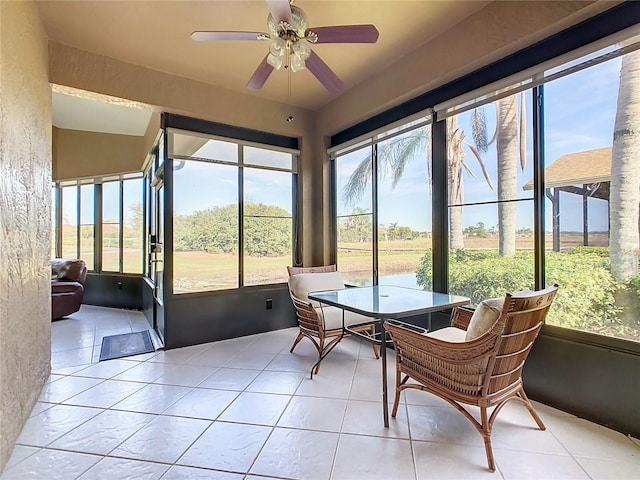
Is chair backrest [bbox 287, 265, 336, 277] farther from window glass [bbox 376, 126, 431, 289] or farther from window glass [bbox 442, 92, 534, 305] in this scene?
window glass [bbox 442, 92, 534, 305]

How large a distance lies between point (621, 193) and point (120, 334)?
532 cm

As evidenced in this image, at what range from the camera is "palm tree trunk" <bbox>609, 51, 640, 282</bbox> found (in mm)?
1978

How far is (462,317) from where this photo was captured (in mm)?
2629

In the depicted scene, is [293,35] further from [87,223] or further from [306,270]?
[87,223]

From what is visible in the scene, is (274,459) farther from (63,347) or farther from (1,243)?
(63,347)

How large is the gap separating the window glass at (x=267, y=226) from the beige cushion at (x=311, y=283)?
952 mm

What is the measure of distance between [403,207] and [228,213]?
7.27 feet

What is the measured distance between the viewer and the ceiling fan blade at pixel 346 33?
204 cm

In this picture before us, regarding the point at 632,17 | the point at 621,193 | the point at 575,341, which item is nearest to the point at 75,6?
the point at 632,17

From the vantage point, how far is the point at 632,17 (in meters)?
1.96

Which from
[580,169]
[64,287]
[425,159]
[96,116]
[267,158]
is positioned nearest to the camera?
[580,169]

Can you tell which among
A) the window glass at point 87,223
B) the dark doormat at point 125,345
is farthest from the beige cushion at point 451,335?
the window glass at point 87,223

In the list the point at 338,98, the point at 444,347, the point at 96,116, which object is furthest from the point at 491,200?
the point at 96,116

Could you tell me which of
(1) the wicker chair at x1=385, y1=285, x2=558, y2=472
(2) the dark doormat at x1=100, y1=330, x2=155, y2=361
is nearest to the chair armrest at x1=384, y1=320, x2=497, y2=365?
(1) the wicker chair at x1=385, y1=285, x2=558, y2=472
